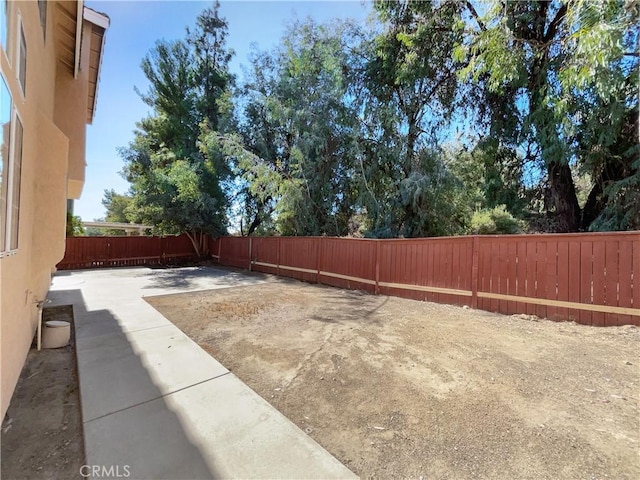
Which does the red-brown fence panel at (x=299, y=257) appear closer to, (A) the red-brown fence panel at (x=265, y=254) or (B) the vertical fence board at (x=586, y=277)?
(A) the red-brown fence panel at (x=265, y=254)

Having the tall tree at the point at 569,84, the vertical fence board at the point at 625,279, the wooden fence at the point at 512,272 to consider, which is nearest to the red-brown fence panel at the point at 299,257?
the wooden fence at the point at 512,272

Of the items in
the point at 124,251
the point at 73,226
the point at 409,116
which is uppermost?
the point at 409,116

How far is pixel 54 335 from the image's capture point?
374cm

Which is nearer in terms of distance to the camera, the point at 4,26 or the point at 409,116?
the point at 4,26

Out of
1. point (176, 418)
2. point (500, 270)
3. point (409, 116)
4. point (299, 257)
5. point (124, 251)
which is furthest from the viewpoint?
point (124, 251)

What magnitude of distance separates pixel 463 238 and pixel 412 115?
→ 6.57 m

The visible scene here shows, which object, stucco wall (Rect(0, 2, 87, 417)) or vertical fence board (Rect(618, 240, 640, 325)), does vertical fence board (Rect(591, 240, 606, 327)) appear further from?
stucco wall (Rect(0, 2, 87, 417))

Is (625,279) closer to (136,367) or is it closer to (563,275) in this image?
(563,275)

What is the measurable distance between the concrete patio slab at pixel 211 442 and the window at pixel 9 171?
1.58 meters

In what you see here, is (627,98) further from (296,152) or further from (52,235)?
(52,235)

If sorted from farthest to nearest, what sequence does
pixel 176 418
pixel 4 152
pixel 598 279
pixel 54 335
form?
pixel 598 279 → pixel 54 335 → pixel 176 418 → pixel 4 152

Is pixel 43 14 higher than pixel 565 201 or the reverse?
higher

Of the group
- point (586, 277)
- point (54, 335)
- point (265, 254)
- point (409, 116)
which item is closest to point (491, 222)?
point (409, 116)

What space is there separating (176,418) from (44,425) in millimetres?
1041
